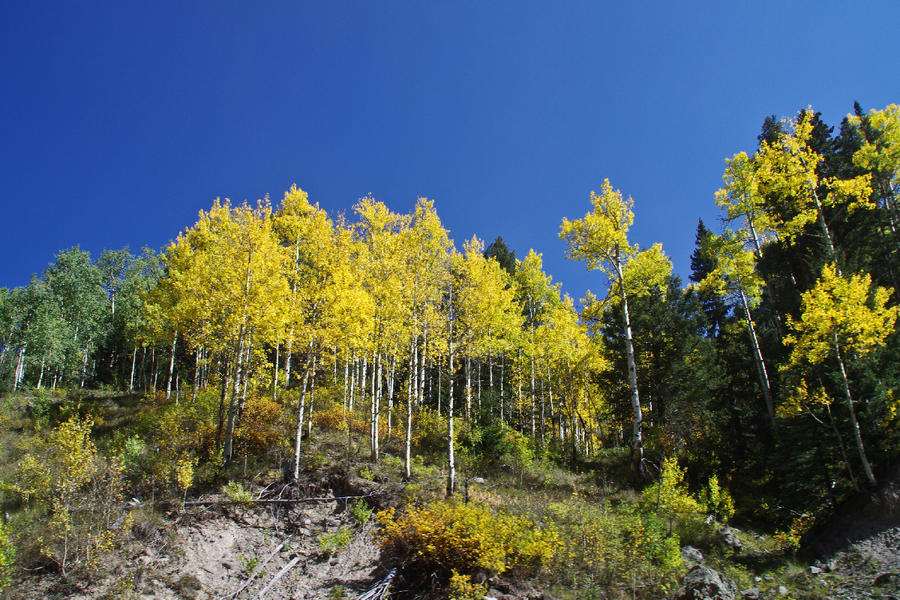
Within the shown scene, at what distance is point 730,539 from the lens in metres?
9.94

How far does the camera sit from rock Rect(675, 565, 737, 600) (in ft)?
22.6

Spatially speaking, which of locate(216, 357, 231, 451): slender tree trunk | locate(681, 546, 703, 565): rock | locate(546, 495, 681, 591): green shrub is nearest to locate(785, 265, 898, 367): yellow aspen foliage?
locate(681, 546, 703, 565): rock

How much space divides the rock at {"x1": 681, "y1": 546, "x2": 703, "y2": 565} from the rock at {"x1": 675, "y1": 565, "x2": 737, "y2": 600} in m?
1.76

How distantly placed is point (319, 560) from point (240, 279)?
27.4 feet

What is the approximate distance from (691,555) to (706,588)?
2.65m

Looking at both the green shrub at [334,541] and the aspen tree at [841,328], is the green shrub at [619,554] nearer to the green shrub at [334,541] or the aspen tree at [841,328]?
the aspen tree at [841,328]

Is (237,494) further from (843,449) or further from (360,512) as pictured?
(843,449)

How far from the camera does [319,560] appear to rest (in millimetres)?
9875

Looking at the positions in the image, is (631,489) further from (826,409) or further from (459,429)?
(459,429)

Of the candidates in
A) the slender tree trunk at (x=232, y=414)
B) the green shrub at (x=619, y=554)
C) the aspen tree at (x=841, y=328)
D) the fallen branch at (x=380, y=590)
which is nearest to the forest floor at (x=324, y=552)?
the fallen branch at (x=380, y=590)

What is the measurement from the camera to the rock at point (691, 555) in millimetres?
9024

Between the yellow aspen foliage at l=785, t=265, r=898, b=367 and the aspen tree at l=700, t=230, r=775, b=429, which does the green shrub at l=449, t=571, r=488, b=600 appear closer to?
the yellow aspen foliage at l=785, t=265, r=898, b=367

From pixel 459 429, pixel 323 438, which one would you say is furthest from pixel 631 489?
pixel 323 438

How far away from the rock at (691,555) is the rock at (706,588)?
1760 millimetres
